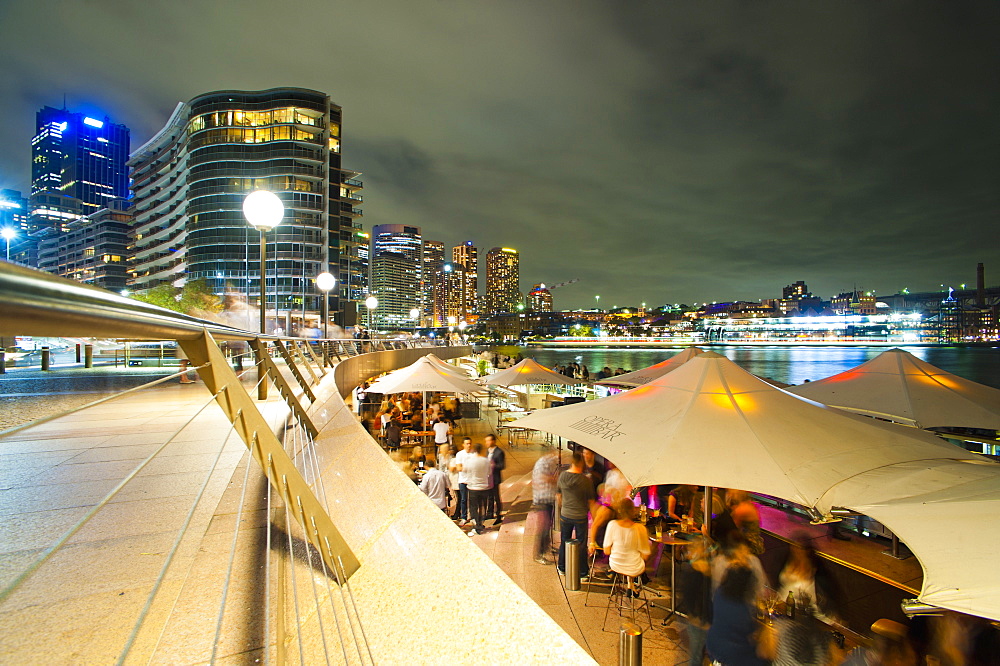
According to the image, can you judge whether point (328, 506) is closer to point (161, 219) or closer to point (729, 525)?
point (729, 525)

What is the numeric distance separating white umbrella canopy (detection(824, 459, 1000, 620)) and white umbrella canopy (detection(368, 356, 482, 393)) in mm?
9263

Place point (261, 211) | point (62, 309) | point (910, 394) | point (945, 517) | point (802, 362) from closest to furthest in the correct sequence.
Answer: point (62, 309)
point (945, 517)
point (261, 211)
point (910, 394)
point (802, 362)

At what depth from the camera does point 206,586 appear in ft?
6.34

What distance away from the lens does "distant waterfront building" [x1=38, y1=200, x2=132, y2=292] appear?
403 feet

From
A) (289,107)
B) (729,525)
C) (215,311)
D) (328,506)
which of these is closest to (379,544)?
(328,506)

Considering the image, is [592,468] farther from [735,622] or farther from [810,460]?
[810,460]

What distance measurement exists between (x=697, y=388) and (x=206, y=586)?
5649 mm

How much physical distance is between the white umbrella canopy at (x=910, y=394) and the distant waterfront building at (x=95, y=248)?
Answer: 147907 mm

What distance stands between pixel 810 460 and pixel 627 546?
2.36 meters

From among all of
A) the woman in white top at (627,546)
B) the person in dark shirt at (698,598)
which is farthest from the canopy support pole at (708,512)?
the woman in white top at (627,546)

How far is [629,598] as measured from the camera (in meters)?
6.33

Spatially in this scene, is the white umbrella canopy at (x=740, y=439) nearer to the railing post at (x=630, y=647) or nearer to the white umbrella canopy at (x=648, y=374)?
the railing post at (x=630, y=647)

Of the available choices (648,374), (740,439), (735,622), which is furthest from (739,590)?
(648,374)

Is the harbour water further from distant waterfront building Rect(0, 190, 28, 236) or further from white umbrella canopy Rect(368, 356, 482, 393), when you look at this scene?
distant waterfront building Rect(0, 190, 28, 236)
